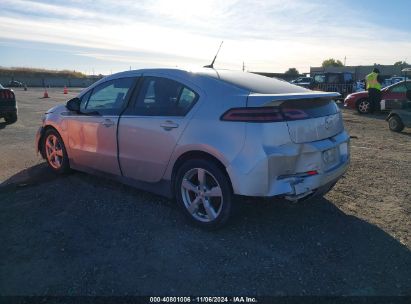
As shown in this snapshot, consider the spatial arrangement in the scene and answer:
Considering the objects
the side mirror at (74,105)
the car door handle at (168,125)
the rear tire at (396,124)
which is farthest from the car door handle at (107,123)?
the rear tire at (396,124)

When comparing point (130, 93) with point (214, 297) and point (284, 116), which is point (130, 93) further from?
point (214, 297)

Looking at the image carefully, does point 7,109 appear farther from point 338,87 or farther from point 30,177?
point 338,87

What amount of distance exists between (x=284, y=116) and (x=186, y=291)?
5.74ft

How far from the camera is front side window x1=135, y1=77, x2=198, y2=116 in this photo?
405cm

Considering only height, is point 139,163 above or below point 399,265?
above

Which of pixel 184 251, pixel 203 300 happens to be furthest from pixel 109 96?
pixel 203 300

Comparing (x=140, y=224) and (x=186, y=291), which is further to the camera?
(x=140, y=224)

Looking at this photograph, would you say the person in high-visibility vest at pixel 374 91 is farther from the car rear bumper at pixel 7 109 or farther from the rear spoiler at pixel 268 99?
the rear spoiler at pixel 268 99

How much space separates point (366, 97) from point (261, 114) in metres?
14.2

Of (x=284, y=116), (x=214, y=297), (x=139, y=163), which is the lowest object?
(x=214, y=297)

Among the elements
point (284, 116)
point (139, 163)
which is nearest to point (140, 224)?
point (139, 163)

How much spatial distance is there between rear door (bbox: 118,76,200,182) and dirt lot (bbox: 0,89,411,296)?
510 mm

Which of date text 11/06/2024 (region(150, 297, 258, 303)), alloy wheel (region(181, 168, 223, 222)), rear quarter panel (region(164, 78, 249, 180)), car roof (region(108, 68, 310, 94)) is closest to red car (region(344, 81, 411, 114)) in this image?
car roof (region(108, 68, 310, 94))

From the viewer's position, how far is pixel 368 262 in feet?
11.0
